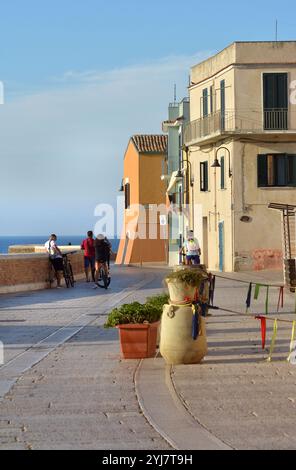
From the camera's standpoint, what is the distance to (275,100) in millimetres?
42750

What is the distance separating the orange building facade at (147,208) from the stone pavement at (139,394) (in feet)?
154

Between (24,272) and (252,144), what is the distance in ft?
53.3

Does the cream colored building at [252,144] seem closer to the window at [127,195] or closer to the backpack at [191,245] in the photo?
the backpack at [191,245]

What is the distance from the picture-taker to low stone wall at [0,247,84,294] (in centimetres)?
2944

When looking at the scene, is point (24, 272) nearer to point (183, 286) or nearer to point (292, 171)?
point (292, 171)

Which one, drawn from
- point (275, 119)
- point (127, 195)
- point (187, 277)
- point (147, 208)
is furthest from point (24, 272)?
point (127, 195)

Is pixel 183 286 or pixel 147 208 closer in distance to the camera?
pixel 183 286

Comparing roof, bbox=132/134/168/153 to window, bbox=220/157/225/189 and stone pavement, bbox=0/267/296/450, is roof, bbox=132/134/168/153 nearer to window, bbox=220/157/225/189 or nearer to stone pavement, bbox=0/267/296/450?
window, bbox=220/157/225/189

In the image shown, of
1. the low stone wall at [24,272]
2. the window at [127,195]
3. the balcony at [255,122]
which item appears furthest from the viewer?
the window at [127,195]

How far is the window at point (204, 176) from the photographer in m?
48.7

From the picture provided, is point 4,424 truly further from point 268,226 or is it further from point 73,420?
point 268,226

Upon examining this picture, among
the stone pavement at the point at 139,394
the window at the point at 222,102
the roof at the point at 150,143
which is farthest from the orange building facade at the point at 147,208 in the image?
the stone pavement at the point at 139,394
